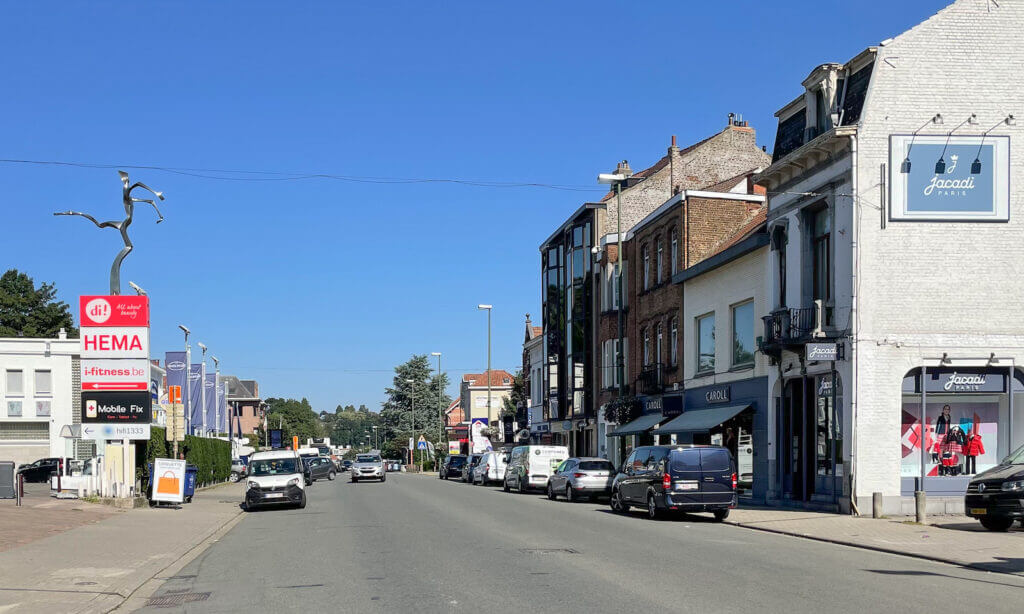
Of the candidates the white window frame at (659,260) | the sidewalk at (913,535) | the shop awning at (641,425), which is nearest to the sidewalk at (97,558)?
the sidewalk at (913,535)

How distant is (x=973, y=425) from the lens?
25.3 m

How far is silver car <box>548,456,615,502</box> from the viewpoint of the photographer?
33.6 metres

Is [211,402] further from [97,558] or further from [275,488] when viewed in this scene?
[97,558]

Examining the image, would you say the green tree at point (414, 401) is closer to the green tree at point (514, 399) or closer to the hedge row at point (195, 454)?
the green tree at point (514, 399)

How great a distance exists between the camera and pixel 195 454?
4362cm

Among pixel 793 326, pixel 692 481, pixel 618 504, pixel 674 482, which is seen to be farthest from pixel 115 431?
pixel 793 326

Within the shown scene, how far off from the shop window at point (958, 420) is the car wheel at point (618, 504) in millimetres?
6659

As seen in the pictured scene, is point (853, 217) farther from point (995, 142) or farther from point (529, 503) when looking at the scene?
point (529, 503)

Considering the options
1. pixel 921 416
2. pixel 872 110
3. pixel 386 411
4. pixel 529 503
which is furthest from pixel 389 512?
pixel 386 411

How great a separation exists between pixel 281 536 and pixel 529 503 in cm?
1259

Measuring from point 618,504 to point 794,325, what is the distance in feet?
21.0

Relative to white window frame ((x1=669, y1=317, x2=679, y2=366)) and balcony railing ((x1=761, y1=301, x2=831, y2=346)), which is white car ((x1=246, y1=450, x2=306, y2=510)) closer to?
balcony railing ((x1=761, y1=301, x2=831, y2=346))

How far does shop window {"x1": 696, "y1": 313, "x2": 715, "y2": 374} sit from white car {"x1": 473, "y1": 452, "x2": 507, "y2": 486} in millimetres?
18403

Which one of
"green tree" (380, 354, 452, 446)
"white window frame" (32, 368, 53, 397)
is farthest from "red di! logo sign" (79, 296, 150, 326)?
"green tree" (380, 354, 452, 446)
